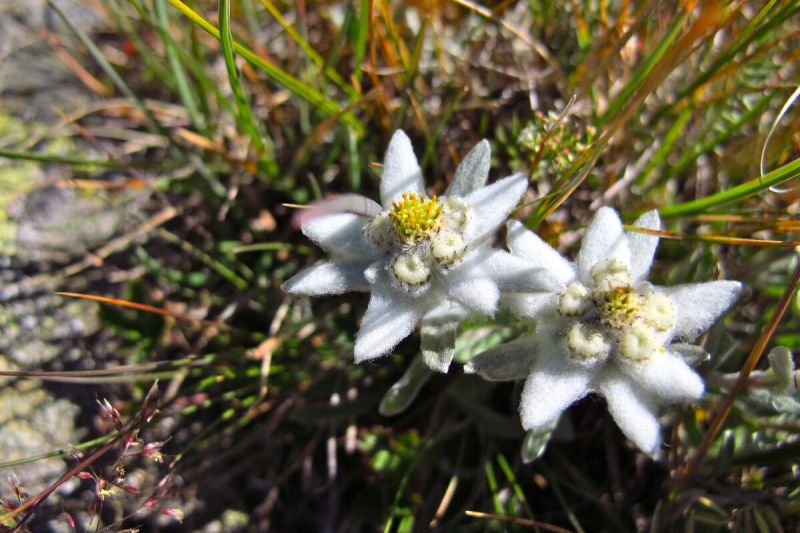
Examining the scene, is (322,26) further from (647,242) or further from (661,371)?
(661,371)

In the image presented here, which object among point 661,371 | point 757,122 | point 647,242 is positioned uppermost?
point 757,122

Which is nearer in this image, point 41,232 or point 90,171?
point 41,232

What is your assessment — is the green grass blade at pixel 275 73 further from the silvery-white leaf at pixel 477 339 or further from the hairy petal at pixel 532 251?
the silvery-white leaf at pixel 477 339

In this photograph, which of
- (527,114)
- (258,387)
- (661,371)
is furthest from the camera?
A: (527,114)

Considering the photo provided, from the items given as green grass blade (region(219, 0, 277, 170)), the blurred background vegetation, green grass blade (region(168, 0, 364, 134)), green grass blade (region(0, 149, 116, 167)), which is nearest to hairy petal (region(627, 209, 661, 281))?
the blurred background vegetation

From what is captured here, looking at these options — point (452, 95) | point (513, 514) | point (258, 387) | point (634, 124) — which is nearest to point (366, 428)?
point (258, 387)

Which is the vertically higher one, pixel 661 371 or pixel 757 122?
pixel 757 122

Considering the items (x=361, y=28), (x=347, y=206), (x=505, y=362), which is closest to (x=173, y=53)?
(x=361, y=28)

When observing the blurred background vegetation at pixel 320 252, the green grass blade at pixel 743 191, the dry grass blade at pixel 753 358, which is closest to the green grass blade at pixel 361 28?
the blurred background vegetation at pixel 320 252
